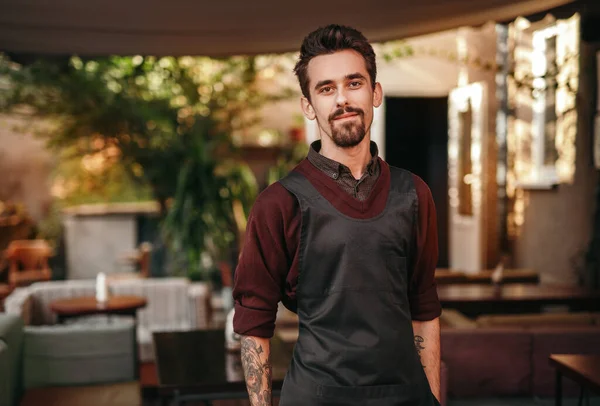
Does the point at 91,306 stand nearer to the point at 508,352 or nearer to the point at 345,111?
the point at 508,352

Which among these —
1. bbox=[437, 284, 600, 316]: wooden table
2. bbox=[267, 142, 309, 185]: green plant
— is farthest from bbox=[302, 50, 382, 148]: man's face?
bbox=[267, 142, 309, 185]: green plant

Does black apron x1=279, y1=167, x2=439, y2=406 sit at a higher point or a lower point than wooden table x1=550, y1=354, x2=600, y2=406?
higher

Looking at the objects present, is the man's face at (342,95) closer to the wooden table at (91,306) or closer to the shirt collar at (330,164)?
the shirt collar at (330,164)

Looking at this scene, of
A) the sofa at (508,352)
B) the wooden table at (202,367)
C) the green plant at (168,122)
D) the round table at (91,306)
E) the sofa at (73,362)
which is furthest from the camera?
the green plant at (168,122)

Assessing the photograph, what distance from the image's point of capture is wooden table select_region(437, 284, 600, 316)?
5906 millimetres

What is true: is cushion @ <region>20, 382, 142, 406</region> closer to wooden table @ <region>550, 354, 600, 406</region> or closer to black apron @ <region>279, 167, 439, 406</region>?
wooden table @ <region>550, 354, 600, 406</region>

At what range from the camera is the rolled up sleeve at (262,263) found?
162 cm

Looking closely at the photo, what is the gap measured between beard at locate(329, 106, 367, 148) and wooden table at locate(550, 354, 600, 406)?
1.69m

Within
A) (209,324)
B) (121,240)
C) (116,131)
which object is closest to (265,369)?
(209,324)

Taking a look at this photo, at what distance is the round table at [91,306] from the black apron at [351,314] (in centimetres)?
397

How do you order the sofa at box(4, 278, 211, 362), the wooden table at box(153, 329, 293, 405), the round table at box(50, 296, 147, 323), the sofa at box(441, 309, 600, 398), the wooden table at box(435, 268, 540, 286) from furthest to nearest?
1. the wooden table at box(435, 268, 540, 286)
2. the sofa at box(4, 278, 211, 362)
3. the round table at box(50, 296, 147, 323)
4. the sofa at box(441, 309, 600, 398)
5. the wooden table at box(153, 329, 293, 405)

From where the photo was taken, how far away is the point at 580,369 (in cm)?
306

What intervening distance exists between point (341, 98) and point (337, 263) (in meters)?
0.33

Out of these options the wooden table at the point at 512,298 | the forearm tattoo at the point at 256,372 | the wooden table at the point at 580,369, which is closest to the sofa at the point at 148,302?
the wooden table at the point at 512,298
